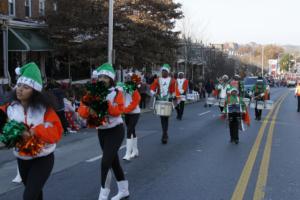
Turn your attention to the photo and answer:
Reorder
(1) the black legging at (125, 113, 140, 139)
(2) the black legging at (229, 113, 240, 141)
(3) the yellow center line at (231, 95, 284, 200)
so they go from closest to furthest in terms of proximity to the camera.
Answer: (3) the yellow center line at (231, 95, 284, 200) < (1) the black legging at (125, 113, 140, 139) < (2) the black legging at (229, 113, 240, 141)

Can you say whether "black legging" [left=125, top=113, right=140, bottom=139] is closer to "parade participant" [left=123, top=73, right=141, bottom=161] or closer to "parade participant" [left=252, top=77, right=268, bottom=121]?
"parade participant" [left=123, top=73, right=141, bottom=161]

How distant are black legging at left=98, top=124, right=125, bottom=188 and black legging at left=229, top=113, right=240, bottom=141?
250 inches

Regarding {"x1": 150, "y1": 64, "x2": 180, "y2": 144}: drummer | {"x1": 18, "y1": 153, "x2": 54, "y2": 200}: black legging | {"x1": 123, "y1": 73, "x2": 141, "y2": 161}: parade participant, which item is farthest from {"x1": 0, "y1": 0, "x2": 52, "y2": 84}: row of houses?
{"x1": 18, "y1": 153, "x2": 54, "y2": 200}: black legging

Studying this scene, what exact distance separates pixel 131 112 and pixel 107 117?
11.0 feet

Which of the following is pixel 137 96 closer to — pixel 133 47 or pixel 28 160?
pixel 28 160

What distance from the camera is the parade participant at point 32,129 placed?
14.9 ft

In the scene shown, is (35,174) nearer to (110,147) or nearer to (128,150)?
(110,147)

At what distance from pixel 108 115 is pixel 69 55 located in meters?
20.8

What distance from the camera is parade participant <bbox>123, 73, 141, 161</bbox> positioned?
861cm

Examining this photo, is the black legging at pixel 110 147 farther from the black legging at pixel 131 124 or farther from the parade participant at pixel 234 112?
the parade participant at pixel 234 112

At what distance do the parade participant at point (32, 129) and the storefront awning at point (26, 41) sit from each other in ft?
57.4

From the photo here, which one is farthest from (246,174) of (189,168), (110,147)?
(110,147)

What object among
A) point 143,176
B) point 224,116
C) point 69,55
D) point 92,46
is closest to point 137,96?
point 143,176

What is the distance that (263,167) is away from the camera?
9094mm
